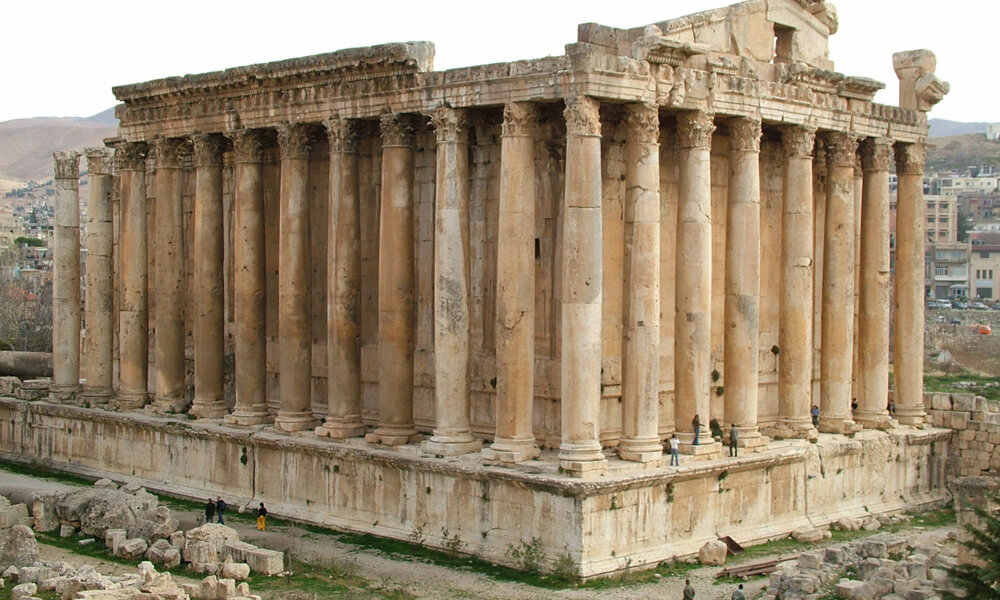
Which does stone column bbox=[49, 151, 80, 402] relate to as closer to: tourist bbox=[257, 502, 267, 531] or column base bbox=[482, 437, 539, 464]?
tourist bbox=[257, 502, 267, 531]

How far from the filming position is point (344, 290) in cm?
2923

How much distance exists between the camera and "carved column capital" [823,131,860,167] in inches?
1195

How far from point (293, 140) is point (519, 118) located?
23.2 ft

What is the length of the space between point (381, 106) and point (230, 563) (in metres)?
9.76

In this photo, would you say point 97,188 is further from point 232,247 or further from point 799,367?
point 799,367

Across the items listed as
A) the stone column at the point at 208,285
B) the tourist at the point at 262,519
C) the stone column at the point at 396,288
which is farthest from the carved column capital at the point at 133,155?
the tourist at the point at 262,519

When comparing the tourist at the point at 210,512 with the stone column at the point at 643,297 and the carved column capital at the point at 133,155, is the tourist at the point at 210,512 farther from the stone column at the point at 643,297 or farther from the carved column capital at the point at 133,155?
the carved column capital at the point at 133,155

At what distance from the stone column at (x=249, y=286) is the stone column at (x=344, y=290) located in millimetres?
2795

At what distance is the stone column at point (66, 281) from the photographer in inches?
1471

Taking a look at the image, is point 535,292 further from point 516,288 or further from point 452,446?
point 452,446

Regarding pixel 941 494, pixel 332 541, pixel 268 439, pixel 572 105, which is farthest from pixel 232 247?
pixel 941 494

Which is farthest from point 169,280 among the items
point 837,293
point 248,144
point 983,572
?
point 983,572

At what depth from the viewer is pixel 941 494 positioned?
105ft

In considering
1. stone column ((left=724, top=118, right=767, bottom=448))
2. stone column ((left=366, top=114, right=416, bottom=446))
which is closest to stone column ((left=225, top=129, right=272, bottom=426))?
stone column ((left=366, top=114, right=416, bottom=446))
